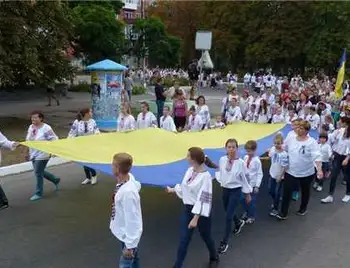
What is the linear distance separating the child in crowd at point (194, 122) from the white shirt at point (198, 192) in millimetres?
7098

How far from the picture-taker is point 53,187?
10.1 meters

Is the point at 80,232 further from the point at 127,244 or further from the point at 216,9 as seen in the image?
Answer: the point at 216,9

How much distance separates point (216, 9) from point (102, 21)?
2782cm

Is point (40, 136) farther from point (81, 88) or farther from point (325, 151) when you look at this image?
point (81, 88)

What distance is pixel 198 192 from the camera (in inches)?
224

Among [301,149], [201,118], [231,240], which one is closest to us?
[231,240]

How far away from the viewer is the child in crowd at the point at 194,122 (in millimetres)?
12922

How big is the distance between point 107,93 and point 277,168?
10.5m

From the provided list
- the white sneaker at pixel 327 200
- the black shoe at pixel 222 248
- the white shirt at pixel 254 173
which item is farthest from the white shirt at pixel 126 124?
the black shoe at pixel 222 248

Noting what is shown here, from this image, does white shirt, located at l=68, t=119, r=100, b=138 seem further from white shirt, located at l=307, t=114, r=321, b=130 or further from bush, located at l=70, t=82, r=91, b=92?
bush, located at l=70, t=82, r=91, b=92

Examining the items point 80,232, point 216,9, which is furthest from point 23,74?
point 216,9

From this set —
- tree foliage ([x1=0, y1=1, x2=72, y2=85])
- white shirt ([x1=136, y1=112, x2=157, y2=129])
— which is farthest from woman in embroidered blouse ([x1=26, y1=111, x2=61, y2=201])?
tree foliage ([x1=0, y1=1, x2=72, y2=85])

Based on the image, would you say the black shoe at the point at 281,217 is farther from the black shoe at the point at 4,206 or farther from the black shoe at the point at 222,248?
the black shoe at the point at 4,206

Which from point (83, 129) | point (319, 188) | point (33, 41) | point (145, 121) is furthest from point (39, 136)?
point (33, 41)
